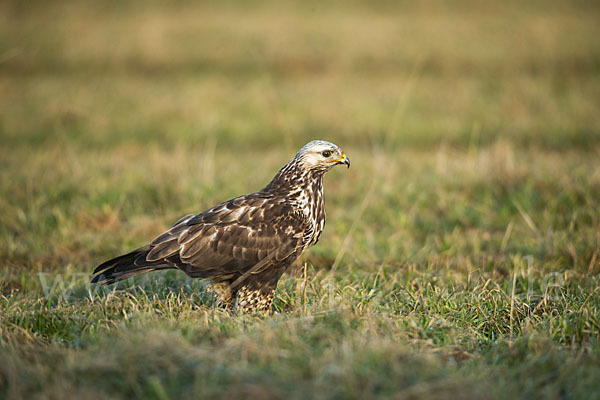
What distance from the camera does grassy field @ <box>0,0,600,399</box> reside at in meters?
2.99

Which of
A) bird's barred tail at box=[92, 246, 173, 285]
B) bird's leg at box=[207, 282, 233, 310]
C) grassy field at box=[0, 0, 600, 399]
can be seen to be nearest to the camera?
grassy field at box=[0, 0, 600, 399]

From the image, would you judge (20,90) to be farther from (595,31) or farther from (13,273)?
(595,31)

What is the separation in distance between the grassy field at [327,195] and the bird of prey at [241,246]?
0.24m

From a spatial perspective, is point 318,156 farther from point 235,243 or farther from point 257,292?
point 257,292

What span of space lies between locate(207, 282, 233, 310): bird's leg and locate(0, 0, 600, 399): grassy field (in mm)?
108

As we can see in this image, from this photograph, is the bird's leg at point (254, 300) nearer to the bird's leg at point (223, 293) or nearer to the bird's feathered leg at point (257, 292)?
the bird's feathered leg at point (257, 292)

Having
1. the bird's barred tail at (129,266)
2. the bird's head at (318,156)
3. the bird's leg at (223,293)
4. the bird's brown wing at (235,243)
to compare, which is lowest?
the bird's leg at (223,293)

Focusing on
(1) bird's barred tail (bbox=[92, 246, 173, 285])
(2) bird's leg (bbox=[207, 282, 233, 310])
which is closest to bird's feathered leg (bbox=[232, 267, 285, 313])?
(2) bird's leg (bbox=[207, 282, 233, 310])

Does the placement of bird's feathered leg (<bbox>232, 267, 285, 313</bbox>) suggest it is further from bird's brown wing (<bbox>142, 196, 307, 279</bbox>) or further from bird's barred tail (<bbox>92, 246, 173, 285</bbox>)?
bird's barred tail (<bbox>92, 246, 173, 285</bbox>)

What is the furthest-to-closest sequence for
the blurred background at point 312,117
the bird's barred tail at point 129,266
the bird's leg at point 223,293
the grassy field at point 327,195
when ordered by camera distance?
the blurred background at point 312,117
the bird's leg at point 223,293
the bird's barred tail at point 129,266
the grassy field at point 327,195

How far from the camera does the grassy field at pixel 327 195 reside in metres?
2.99

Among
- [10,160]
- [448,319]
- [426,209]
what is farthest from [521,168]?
[10,160]

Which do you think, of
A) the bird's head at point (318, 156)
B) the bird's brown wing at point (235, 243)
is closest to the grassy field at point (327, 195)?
the bird's brown wing at point (235, 243)

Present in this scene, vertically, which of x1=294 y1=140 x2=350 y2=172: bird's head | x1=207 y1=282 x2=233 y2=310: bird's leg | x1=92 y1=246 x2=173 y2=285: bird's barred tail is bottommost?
x1=207 y1=282 x2=233 y2=310: bird's leg
